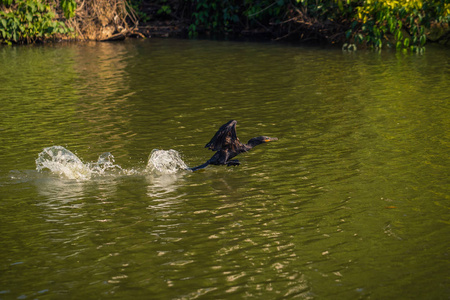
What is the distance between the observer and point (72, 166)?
27.9ft

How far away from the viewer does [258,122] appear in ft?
36.6

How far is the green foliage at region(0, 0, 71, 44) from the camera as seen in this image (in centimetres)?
2333

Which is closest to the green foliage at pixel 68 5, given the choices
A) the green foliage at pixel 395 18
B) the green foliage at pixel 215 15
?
the green foliage at pixel 215 15

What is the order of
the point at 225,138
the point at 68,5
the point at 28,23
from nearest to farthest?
the point at 225,138, the point at 68,5, the point at 28,23

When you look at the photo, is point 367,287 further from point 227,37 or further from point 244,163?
point 227,37

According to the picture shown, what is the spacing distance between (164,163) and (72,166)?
1235mm

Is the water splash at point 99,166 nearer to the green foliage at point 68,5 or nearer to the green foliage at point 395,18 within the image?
the green foliage at point 68,5

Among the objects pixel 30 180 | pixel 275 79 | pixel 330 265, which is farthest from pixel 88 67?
pixel 330 265

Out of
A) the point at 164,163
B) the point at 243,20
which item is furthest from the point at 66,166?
the point at 243,20

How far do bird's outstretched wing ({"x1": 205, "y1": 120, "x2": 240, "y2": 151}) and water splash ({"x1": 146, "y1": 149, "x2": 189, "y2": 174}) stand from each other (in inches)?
20.0

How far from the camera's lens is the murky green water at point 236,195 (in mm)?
5363

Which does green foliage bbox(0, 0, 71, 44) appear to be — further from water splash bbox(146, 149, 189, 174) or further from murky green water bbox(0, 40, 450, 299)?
water splash bbox(146, 149, 189, 174)

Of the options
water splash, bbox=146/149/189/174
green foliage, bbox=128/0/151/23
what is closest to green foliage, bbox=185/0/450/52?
green foliage, bbox=128/0/151/23

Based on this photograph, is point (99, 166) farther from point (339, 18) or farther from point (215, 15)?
point (215, 15)
